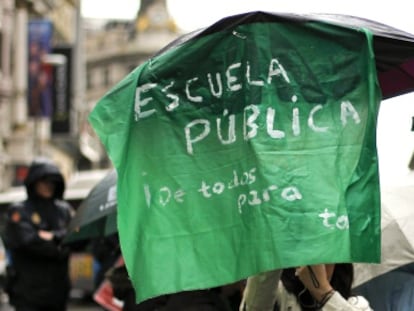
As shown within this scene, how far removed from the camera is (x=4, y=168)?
1633 inches

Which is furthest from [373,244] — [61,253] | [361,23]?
[61,253]

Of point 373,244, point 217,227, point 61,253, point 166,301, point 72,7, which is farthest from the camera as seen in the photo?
point 72,7

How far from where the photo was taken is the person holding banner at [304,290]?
5.18 metres

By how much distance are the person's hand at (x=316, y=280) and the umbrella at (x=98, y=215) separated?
3036 millimetres

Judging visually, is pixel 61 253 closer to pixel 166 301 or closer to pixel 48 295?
pixel 48 295

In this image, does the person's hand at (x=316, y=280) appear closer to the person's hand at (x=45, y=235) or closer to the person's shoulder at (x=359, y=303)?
the person's shoulder at (x=359, y=303)


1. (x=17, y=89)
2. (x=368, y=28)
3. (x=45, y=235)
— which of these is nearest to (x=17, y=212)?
(x=45, y=235)

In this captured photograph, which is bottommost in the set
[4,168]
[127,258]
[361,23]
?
[4,168]

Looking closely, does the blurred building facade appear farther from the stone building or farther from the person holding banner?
the person holding banner

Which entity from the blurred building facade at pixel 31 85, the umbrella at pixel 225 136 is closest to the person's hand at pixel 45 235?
the umbrella at pixel 225 136

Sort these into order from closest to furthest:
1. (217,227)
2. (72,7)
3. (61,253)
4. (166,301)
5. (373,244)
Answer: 1. (373,244)
2. (217,227)
3. (166,301)
4. (61,253)
5. (72,7)

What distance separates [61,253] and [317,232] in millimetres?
4936

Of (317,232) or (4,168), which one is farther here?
(4,168)

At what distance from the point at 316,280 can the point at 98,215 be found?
10.8ft
